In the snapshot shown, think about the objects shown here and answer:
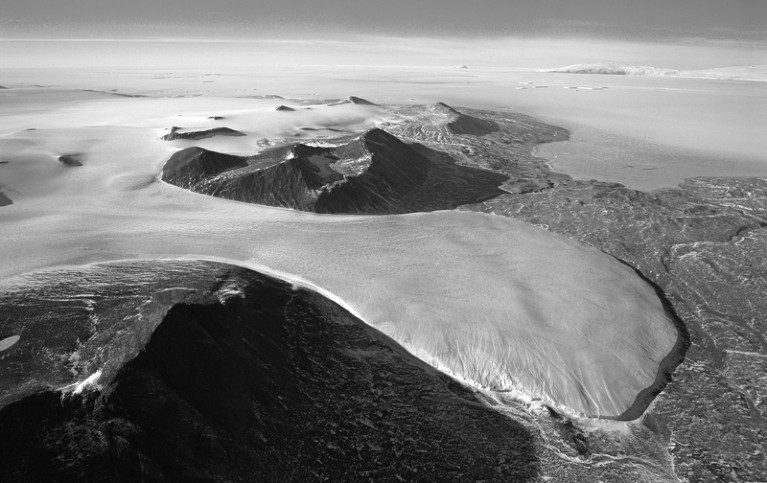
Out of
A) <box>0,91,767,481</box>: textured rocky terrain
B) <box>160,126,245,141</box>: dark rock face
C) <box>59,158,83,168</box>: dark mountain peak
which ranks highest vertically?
<box>160,126,245,141</box>: dark rock face

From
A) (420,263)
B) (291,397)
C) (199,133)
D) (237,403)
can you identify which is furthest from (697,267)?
(199,133)

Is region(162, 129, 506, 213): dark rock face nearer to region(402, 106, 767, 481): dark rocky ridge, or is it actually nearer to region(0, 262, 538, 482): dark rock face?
region(402, 106, 767, 481): dark rocky ridge

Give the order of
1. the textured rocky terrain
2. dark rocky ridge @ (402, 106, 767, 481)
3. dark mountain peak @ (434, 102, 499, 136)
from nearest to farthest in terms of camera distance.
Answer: the textured rocky terrain, dark rocky ridge @ (402, 106, 767, 481), dark mountain peak @ (434, 102, 499, 136)

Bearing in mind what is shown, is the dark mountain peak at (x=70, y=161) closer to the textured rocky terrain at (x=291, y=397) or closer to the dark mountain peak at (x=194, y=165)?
the dark mountain peak at (x=194, y=165)

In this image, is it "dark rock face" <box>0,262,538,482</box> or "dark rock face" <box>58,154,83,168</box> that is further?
"dark rock face" <box>58,154,83,168</box>

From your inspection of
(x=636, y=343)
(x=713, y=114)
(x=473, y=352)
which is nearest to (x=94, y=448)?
(x=473, y=352)

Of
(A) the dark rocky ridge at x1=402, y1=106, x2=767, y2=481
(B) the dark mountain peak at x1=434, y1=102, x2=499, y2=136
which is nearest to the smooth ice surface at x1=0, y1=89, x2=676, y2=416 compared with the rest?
(A) the dark rocky ridge at x1=402, y1=106, x2=767, y2=481

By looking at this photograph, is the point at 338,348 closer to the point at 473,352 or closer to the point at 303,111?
the point at 473,352
